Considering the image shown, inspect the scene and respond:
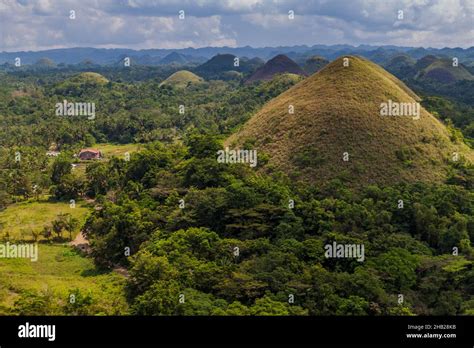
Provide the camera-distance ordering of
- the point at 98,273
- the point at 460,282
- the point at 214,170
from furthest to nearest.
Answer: the point at 214,170, the point at 98,273, the point at 460,282

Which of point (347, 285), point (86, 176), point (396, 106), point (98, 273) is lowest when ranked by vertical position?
point (98, 273)

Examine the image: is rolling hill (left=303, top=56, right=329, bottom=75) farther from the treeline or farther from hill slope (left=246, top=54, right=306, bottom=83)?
the treeline

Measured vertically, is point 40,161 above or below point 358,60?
below

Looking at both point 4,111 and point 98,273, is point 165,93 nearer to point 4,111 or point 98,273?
point 4,111

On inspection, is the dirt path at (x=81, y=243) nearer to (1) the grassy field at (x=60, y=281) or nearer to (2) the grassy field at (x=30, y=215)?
(1) the grassy field at (x=60, y=281)

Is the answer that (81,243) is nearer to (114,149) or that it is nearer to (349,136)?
(349,136)

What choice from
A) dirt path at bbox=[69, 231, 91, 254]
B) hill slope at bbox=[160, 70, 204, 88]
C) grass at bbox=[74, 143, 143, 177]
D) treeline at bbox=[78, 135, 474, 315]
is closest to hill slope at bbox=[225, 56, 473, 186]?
treeline at bbox=[78, 135, 474, 315]
